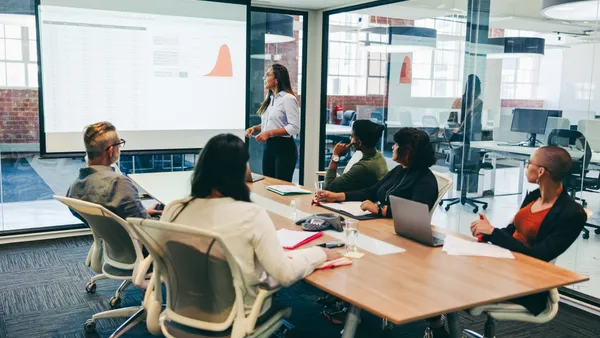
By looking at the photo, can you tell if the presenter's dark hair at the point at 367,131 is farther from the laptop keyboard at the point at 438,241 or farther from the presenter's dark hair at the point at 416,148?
the laptop keyboard at the point at 438,241

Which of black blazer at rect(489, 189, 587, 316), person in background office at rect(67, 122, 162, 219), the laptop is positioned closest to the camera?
black blazer at rect(489, 189, 587, 316)

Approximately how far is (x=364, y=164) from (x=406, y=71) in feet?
6.90

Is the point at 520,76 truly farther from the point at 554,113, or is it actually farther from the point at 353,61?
the point at 353,61

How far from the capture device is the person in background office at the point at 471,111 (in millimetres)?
4840

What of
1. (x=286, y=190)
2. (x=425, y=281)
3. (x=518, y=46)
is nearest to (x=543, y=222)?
(x=425, y=281)

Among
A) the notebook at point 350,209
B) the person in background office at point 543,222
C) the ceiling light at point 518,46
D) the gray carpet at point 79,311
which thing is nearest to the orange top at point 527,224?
the person in background office at point 543,222

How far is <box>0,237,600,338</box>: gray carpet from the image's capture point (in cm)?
341

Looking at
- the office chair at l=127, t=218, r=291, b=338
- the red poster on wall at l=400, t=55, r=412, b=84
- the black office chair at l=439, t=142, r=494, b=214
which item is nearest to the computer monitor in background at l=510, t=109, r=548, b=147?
the black office chair at l=439, t=142, r=494, b=214

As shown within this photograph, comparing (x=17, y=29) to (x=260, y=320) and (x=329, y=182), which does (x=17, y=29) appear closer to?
(x=329, y=182)

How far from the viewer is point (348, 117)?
6.45 meters

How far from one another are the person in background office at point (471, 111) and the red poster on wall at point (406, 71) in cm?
64

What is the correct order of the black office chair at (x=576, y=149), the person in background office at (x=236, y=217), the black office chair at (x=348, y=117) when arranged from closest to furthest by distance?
the person in background office at (x=236, y=217)
the black office chair at (x=576, y=149)
the black office chair at (x=348, y=117)

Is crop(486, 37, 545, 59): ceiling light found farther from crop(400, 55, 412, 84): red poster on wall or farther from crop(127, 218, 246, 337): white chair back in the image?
crop(127, 218, 246, 337): white chair back

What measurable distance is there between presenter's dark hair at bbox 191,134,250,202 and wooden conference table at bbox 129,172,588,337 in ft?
1.46
